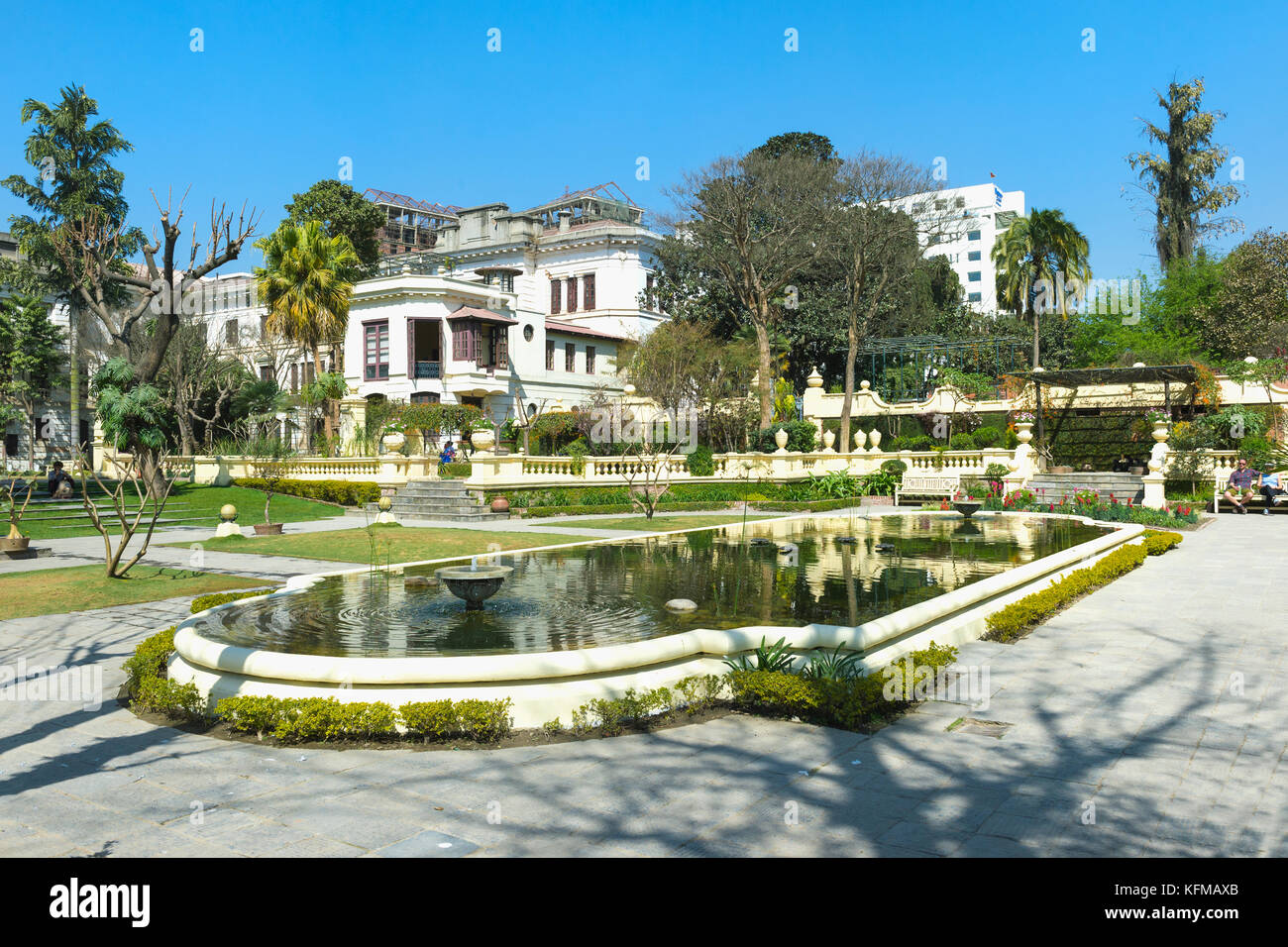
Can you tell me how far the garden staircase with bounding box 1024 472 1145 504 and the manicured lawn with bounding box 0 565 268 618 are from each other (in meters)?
24.3

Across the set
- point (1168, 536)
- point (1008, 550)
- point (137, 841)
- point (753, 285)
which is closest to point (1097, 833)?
point (137, 841)

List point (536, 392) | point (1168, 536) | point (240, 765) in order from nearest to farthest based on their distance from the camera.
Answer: point (240, 765)
point (1168, 536)
point (536, 392)

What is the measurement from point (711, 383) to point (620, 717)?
35.4 meters

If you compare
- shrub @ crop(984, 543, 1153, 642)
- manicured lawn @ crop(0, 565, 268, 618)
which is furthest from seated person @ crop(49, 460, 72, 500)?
shrub @ crop(984, 543, 1153, 642)

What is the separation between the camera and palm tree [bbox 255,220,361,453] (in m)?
37.2

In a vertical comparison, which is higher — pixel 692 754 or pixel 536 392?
pixel 536 392

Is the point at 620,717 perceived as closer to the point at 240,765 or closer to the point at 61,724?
the point at 240,765

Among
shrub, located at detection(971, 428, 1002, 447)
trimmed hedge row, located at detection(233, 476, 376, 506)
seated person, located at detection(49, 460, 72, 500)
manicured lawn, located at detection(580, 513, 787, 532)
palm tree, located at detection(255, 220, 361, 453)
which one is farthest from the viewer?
palm tree, located at detection(255, 220, 361, 453)

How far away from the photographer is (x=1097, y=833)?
4.51 meters

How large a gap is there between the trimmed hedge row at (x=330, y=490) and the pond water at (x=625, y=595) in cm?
1334

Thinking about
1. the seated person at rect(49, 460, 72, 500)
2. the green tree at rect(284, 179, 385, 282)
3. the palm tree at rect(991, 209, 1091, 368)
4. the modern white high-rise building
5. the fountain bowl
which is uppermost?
the modern white high-rise building

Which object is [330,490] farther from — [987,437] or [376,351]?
[987,437]

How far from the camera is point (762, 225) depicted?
1742 inches

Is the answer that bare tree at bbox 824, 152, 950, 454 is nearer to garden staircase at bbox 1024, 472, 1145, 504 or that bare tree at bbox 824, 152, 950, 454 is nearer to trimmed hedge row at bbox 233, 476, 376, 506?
garden staircase at bbox 1024, 472, 1145, 504
